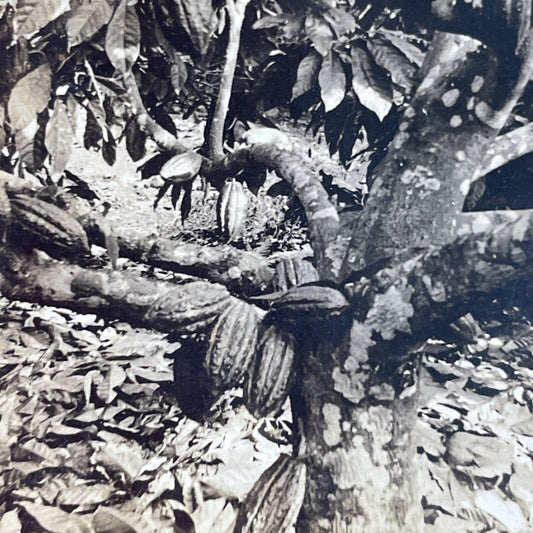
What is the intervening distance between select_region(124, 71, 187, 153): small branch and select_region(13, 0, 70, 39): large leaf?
13 centimetres

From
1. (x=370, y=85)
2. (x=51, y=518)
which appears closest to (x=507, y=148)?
(x=370, y=85)

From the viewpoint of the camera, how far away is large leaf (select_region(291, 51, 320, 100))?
64 centimetres

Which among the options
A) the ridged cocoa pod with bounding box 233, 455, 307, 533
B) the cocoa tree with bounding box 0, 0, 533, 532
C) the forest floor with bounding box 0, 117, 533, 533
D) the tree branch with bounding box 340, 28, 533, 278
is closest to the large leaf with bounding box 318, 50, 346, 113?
the cocoa tree with bounding box 0, 0, 533, 532

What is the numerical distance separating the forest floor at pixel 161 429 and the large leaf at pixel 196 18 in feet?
0.80

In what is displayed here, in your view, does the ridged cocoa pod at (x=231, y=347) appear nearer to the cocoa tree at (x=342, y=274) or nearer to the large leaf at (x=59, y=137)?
the cocoa tree at (x=342, y=274)

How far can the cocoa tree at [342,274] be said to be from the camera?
55 cm

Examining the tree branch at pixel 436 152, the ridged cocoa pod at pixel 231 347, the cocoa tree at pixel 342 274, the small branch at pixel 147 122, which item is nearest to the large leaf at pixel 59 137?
the cocoa tree at pixel 342 274

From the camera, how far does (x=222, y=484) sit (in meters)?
0.58

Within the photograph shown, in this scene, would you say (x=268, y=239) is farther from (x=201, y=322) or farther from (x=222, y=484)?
(x=222, y=484)

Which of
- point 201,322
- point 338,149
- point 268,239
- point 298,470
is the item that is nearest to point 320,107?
point 338,149

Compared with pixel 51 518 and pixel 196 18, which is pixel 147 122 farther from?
pixel 51 518

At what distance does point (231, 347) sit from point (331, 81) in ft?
1.32

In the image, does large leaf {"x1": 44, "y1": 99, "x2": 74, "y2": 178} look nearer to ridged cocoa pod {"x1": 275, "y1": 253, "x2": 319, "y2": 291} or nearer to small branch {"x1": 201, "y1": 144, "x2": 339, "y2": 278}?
small branch {"x1": 201, "y1": 144, "x2": 339, "y2": 278}

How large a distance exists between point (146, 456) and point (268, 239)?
0.37 meters
